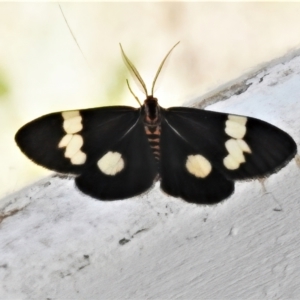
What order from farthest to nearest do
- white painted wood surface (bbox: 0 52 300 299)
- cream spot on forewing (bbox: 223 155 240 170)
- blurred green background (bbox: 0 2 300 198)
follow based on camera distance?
blurred green background (bbox: 0 2 300 198)
cream spot on forewing (bbox: 223 155 240 170)
white painted wood surface (bbox: 0 52 300 299)

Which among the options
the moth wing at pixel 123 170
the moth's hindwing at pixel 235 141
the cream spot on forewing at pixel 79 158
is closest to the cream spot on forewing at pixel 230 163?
the moth's hindwing at pixel 235 141

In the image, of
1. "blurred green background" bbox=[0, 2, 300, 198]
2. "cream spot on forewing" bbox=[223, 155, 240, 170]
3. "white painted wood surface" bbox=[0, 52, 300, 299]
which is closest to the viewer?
"white painted wood surface" bbox=[0, 52, 300, 299]

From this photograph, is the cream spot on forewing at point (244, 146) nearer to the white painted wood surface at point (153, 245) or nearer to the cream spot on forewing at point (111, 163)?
the white painted wood surface at point (153, 245)

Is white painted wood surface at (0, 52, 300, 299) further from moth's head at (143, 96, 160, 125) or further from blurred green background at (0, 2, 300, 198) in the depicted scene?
blurred green background at (0, 2, 300, 198)

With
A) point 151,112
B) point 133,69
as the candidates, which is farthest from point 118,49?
point 151,112

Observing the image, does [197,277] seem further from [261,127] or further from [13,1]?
[13,1]

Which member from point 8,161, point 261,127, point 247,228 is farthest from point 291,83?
point 8,161

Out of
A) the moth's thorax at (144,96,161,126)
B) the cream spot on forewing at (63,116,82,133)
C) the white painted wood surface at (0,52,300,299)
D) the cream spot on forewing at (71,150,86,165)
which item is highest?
the cream spot on forewing at (63,116,82,133)

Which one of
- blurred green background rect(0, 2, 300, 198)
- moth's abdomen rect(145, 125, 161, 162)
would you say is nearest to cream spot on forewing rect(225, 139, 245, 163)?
moth's abdomen rect(145, 125, 161, 162)
